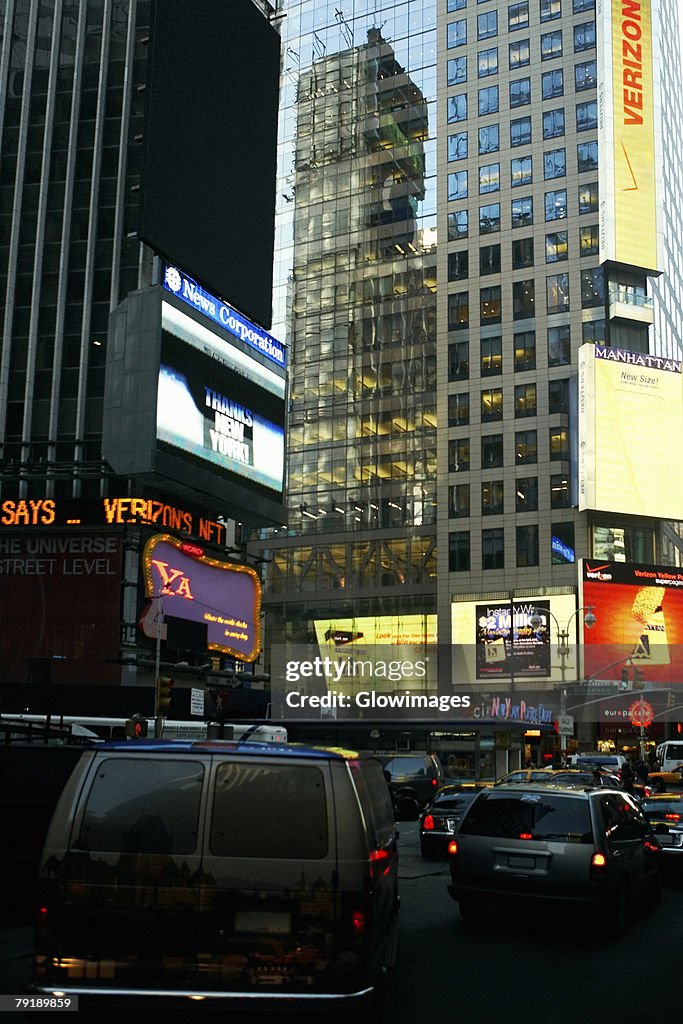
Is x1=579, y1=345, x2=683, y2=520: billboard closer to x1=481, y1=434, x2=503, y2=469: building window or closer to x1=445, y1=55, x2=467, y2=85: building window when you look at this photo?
x1=481, y1=434, x2=503, y2=469: building window

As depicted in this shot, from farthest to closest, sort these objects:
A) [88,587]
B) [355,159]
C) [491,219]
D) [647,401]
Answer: [355,159] → [491,219] → [647,401] → [88,587]

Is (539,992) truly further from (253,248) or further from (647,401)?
(647,401)

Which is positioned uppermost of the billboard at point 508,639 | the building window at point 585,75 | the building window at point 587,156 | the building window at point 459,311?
the building window at point 585,75

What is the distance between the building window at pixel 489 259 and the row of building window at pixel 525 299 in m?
1.49

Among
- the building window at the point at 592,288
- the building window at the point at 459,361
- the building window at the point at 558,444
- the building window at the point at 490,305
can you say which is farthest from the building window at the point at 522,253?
the building window at the point at 558,444

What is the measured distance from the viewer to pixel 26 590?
5506 cm

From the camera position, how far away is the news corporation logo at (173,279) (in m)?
47.2

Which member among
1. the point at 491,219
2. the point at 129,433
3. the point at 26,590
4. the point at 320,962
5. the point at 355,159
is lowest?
the point at 320,962

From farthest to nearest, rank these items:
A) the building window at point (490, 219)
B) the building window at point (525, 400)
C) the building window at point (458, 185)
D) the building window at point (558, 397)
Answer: the building window at point (458, 185)
the building window at point (490, 219)
the building window at point (525, 400)
the building window at point (558, 397)

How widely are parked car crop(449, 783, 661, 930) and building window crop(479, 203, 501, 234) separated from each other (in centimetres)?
8497

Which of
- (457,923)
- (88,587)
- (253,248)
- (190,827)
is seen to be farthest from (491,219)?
(190,827)

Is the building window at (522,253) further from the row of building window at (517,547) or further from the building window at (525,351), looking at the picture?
the row of building window at (517,547)

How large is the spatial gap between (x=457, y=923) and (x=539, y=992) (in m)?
4.28

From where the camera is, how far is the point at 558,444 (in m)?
87.0
